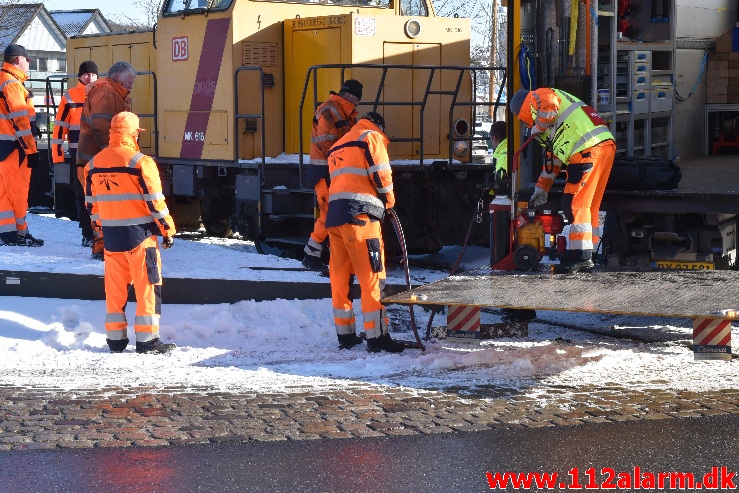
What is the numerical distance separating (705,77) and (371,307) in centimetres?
608

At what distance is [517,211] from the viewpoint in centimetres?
960

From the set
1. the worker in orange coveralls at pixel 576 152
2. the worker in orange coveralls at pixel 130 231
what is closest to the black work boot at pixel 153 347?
the worker in orange coveralls at pixel 130 231

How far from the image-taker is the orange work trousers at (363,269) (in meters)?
8.59

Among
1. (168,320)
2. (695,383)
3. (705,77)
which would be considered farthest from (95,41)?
(695,383)

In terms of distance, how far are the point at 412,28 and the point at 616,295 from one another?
566cm

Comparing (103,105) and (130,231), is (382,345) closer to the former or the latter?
(130,231)

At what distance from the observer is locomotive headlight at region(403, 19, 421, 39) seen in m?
12.7

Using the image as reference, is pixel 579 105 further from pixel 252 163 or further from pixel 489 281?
pixel 252 163

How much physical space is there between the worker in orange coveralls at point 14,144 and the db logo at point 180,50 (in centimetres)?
175

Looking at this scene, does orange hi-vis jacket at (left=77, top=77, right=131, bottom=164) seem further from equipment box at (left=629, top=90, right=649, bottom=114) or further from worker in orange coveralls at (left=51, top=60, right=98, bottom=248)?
equipment box at (left=629, top=90, right=649, bottom=114)

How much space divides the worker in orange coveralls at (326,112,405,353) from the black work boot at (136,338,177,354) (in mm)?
1302

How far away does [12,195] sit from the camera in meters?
12.5

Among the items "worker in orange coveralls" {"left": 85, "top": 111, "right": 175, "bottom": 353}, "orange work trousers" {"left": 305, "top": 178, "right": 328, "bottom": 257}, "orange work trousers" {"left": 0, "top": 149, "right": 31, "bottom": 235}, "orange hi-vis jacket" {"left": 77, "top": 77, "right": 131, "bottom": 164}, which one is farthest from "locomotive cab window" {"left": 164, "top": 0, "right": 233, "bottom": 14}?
"worker in orange coveralls" {"left": 85, "top": 111, "right": 175, "bottom": 353}

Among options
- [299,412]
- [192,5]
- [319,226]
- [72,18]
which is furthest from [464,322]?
[72,18]
